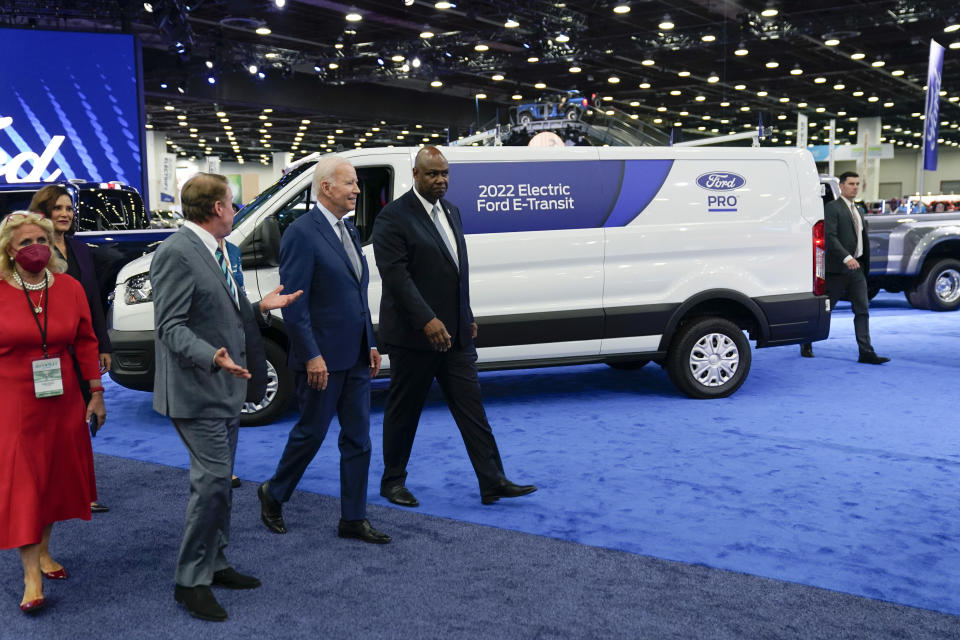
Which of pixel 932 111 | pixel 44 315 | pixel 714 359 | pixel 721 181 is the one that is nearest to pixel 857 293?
pixel 714 359

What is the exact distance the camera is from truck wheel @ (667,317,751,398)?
21.7ft

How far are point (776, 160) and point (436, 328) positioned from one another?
390 centimetres

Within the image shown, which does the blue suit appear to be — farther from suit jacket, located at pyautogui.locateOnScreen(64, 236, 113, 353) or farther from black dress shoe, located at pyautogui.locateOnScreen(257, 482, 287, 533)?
suit jacket, located at pyautogui.locateOnScreen(64, 236, 113, 353)

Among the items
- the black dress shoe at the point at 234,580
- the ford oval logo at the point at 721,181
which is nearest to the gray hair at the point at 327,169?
the black dress shoe at the point at 234,580

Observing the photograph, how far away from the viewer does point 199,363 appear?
2869 millimetres

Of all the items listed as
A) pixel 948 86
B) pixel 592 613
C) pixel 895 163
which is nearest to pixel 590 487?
pixel 592 613

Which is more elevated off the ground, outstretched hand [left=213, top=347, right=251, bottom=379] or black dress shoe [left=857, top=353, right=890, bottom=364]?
outstretched hand [left=213, top=347, right=251, bottom=379]

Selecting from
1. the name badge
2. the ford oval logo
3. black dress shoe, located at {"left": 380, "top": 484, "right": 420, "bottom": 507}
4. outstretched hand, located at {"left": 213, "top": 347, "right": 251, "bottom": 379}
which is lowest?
black dress shoe, located at {"left": 380, "top": 484, "right": 420, "bottom": 507}

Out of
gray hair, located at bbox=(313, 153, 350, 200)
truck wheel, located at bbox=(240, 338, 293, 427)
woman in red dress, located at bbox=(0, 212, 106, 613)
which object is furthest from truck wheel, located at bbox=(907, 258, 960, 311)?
woman in red dress, located at bbox=(0, 212, 106, 613)

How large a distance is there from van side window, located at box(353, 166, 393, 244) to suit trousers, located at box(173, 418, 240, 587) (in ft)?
9.88

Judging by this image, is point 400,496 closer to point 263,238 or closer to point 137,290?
point 263,238

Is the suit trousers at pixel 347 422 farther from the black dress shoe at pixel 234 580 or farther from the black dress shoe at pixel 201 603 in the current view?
the black dress shoe at pixel 201 603

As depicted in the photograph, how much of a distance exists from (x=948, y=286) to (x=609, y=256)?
8278 millimetres

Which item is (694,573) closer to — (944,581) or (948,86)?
(944,581)
